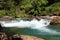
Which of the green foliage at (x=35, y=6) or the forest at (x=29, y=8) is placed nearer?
the forest at (x=29, y=8)

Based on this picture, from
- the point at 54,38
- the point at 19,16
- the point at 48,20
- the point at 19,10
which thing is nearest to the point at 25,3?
the point at 19,10

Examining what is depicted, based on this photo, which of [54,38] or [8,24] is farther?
[8,24]

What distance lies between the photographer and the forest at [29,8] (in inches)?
1517

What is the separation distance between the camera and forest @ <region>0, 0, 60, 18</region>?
38.5 metres

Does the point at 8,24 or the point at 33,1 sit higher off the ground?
the point at 33,1

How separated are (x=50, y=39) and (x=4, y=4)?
25735 mm

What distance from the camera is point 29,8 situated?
40.3 meters

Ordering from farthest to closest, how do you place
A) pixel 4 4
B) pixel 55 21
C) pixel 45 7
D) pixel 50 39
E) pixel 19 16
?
pixel 4 4, pixel 45 7, pixel 19 16, pixel 55 21, pixel 50 39

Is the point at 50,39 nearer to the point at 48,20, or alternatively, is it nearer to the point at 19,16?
the point at 48,20

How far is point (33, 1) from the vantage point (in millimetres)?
40156

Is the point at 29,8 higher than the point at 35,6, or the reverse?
the point at 35,6

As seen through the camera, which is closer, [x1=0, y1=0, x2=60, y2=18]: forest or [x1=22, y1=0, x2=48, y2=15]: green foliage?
[x1=0, y1=0, x2=60, y2=18]: forest

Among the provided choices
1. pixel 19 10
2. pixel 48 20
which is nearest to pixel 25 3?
pixel 19 10

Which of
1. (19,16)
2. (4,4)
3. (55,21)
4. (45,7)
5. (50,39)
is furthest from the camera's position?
(4,4)
